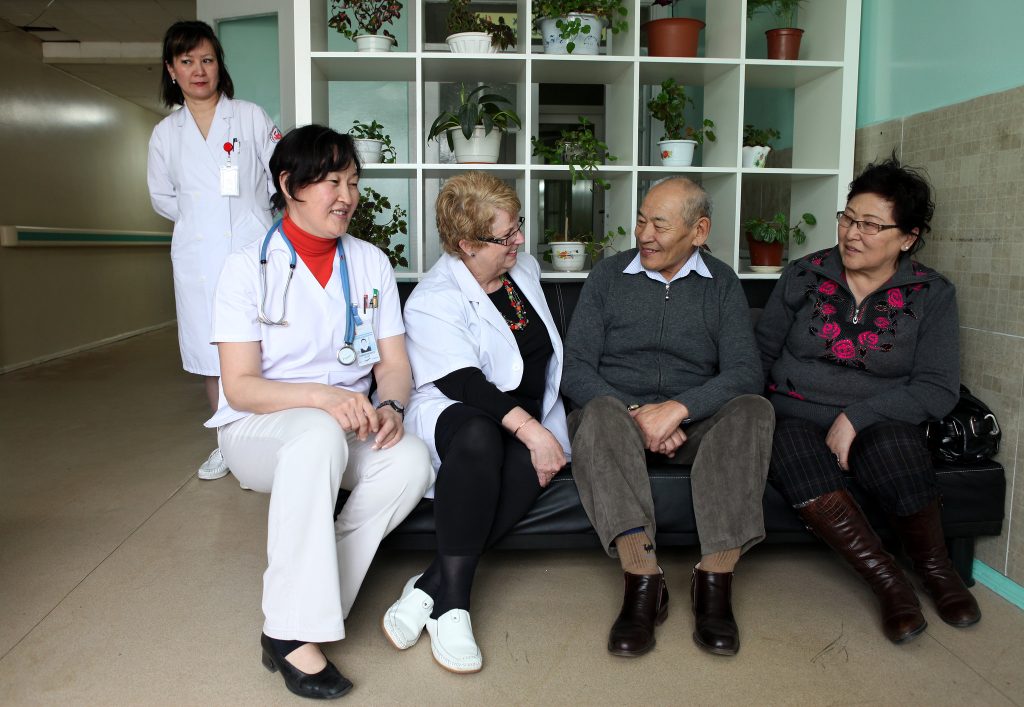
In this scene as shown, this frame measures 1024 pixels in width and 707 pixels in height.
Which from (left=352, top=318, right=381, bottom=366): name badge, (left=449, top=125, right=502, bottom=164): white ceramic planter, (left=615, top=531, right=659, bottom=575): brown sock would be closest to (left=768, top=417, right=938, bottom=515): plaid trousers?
(left=615, top=531, right=659, bottom=575): brown sock

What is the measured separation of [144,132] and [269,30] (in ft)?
17.5

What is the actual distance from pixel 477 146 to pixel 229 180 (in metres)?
0.90

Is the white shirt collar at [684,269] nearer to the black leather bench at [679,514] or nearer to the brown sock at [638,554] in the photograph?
the black leather bench at [679,514]

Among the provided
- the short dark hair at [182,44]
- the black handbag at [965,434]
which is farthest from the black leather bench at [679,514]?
the short dark hair at [182,44]

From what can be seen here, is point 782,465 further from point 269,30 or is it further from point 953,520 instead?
point 269,30

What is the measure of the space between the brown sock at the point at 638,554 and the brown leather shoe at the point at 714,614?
0.39ft

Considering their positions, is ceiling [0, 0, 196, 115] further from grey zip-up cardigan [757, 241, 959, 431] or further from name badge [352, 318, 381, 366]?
grey zip-up cardigan [757, 241, 959, 431]

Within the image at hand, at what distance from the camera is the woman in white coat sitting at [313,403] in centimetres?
160

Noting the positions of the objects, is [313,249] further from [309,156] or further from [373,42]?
[373,42]

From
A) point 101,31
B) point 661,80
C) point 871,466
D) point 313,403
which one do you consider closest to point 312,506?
point 313,403

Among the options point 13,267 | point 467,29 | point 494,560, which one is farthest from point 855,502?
point 13,267

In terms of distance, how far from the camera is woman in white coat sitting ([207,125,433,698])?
1604 mm

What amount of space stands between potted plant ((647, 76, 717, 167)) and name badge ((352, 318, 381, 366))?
150 centimetres

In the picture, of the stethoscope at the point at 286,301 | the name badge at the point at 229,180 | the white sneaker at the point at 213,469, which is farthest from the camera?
the white sneaker at the point at 213,469
